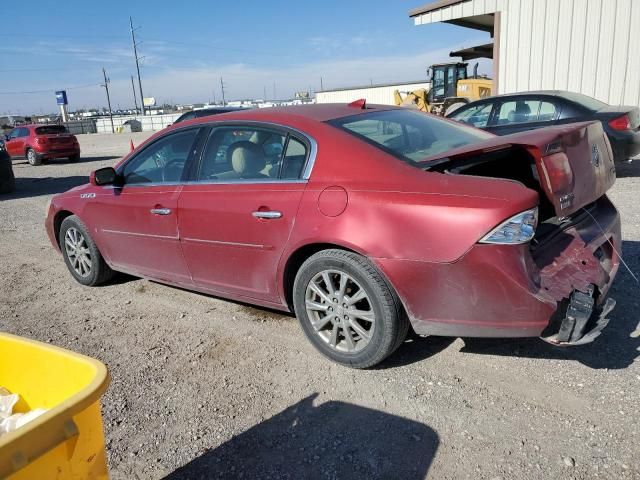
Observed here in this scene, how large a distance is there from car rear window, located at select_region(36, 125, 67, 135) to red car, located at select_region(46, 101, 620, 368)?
61.5 ft

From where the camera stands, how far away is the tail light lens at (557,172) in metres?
2.71

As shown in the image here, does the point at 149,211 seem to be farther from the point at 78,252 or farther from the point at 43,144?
the point at 43,144

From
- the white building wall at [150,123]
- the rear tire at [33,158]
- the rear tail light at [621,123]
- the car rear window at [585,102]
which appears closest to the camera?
the rear tail light at [621,123]

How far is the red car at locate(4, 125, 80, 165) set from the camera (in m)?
20.0

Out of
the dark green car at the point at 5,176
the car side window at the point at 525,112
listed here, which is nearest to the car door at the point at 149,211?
the car side window at the point at 525,112

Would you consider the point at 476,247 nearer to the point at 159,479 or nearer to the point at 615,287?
the point at 159,479

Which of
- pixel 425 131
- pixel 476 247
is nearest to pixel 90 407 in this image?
pixel 476 247

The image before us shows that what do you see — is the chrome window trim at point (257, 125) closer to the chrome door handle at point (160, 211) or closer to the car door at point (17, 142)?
the chrome door handle at point (160, 211)

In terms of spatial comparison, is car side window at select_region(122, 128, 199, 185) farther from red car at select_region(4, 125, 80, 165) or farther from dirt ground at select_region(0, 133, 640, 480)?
red car at select_region(4, 125, 80, 165)

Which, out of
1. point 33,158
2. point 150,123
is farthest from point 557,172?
point 150,123

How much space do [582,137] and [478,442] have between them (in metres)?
1.79

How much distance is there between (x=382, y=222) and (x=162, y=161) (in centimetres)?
217

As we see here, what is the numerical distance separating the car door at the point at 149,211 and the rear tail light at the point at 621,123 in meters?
6.91

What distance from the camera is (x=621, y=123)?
8.16 meters
